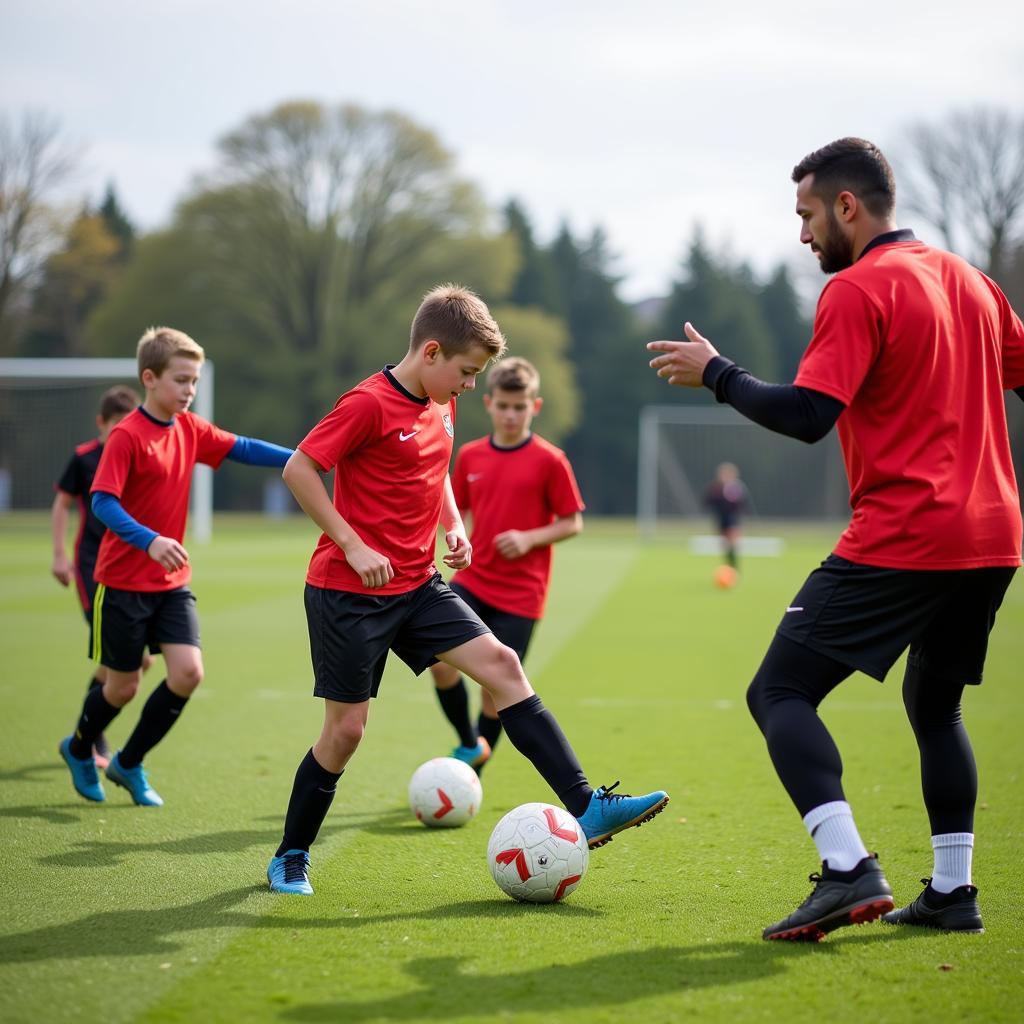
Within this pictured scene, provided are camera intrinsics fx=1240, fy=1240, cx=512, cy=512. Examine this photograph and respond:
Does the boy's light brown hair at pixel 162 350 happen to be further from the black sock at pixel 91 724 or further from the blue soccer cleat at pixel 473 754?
the blue soccer cleat at pixel 473 754

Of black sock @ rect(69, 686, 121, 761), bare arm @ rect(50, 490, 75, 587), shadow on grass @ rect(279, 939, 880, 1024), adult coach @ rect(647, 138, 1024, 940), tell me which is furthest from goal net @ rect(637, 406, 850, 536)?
shadow on grass @ rect(279, 939, 880, 1024)

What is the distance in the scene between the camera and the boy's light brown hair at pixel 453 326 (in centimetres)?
429

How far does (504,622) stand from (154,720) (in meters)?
1.75

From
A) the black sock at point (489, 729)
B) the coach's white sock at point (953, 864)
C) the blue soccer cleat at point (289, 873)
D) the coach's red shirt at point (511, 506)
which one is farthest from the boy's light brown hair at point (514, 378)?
the coach's white sock at point (953, 864)

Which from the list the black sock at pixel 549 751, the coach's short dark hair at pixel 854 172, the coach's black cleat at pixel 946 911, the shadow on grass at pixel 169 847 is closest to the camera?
the coach's short dark hair at pixel 854 172

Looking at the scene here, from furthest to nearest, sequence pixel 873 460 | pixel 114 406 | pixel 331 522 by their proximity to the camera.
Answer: pixel 114 406, pixel 331 522, pixel 873 460

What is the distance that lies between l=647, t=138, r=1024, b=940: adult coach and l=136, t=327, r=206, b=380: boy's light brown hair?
266cm

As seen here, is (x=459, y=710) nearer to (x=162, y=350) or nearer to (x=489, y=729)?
(x=489, y=729)

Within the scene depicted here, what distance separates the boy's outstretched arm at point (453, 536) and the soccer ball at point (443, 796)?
1.16 metres

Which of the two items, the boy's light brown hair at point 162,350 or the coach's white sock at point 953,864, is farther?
the boy's light brown hair at point 162,350

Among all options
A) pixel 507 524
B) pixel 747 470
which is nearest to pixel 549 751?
pixel 507 524

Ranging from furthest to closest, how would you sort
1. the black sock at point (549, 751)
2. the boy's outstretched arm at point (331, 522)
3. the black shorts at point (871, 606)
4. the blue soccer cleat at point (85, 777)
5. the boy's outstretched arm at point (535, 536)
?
the boy's outstretched arm at point (535, 536)
the blue soccer cleat at point (85, 777)
the black sock at point (549, 751)
the boy's outstretched arm at point (331, 522)
the black shorts at point (871, 606)

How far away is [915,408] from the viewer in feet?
11.8

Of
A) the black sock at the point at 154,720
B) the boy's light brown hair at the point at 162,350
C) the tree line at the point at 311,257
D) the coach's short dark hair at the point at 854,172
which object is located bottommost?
the black sock at the point at 154,720
